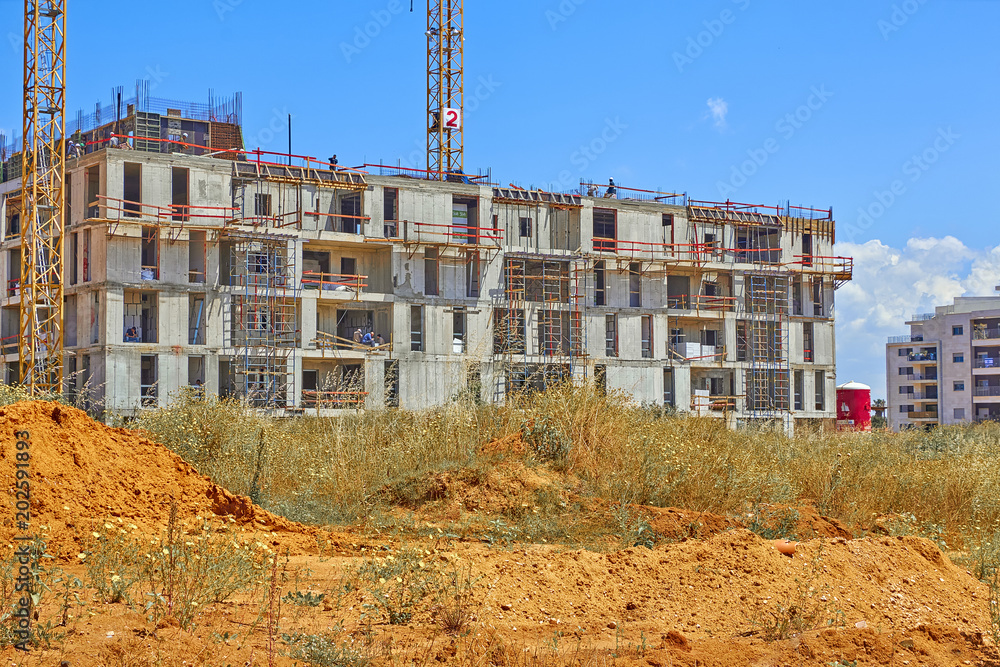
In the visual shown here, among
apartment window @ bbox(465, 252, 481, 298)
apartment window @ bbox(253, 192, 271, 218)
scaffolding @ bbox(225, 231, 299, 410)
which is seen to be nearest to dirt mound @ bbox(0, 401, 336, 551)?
scaffolding @ bbox(225, 231, 299, 410)

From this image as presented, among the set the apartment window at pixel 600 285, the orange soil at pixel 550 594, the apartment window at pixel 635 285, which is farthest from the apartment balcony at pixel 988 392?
the orange soil at pixel 550 594

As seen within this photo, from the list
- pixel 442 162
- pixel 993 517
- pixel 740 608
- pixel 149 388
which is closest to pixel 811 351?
pixel 442 162

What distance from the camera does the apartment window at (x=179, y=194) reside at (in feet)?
141

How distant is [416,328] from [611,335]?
10.8m

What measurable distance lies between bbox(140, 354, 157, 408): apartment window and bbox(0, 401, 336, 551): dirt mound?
2873cm

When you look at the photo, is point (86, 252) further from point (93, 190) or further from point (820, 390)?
point (820, 390)

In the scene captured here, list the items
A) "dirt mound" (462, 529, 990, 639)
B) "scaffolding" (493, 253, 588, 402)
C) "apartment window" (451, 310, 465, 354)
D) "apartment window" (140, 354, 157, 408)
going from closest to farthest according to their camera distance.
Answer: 1. "dirt mound" (462, 529, 990, 639)
2. "apartment window" (140, 354, 157, 408)
3. "apartment window" (451, 310, 465, 354)
4. "scaffolding" (493, 253, 588, 402)

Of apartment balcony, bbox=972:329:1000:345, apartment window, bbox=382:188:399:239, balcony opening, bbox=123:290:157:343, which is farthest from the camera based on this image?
apartment balcony, bbox=972:329:1000:345

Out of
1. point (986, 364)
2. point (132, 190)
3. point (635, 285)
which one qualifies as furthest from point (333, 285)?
point (986, 364)

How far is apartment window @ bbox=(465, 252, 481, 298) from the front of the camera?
49.4 metres

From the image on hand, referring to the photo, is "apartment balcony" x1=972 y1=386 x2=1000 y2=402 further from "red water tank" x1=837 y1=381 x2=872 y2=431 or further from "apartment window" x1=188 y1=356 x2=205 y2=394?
"apartment window" x1=188 y1=356 x2=205 y2=394

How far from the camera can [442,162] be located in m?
58.5

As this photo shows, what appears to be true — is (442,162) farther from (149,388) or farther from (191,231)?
(149,388)

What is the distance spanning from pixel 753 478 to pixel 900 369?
9348 cm
